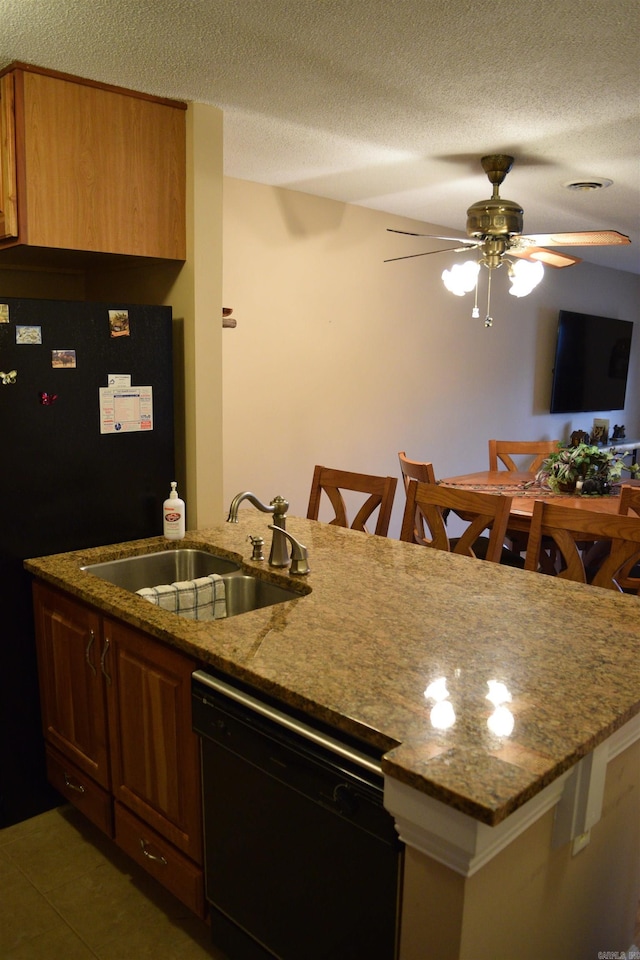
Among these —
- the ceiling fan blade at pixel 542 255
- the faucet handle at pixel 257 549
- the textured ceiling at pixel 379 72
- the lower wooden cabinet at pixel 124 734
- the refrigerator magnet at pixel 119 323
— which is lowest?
the lower wooden cabinet at pixel 124 734

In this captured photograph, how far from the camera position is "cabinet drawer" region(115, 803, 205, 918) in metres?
1.80

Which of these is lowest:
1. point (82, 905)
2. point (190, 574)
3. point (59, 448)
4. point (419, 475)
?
point (82, 905)

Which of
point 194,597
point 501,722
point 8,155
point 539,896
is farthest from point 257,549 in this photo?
point 8,155

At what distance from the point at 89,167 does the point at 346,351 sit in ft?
7.18

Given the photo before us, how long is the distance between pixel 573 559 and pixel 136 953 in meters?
1.69

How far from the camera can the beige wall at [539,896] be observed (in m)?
1.16

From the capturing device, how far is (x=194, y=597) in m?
2.25

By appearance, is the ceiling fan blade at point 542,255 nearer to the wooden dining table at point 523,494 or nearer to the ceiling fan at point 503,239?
the ceiling fan at point 503,239

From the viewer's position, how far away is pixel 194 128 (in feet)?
8.38

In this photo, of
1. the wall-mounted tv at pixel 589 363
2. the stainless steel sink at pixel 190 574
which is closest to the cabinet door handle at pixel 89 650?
the stainless steel sink at pixel 190 574

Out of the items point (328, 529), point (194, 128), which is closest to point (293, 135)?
point (194, 128)

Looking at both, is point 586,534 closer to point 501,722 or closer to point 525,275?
point 501,722

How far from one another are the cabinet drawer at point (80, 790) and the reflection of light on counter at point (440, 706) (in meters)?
1.18

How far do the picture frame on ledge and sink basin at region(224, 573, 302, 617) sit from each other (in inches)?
192
